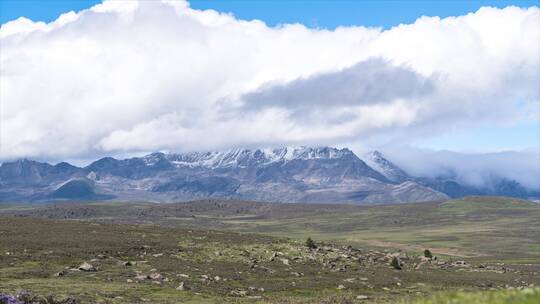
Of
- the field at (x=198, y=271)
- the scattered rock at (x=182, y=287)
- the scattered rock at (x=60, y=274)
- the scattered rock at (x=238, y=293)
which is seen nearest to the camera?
the field at (x=198, y=271)

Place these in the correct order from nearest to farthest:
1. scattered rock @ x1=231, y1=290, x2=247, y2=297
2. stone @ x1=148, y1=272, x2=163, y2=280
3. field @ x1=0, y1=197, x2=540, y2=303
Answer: field @ x1=0, y1=197, x2=540, y2=303
scattered rock @ x1=231, y1=290, x2=247, y2=297
stone @ x1=148, y1=272, x2=163, y2=280

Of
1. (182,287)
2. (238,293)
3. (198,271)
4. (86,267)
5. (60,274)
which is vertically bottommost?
(238,293)

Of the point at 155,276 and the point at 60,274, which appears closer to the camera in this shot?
the point at 60,274

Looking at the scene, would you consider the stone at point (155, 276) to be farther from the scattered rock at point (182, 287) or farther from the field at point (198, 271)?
the scattered rock at point (182, 287)

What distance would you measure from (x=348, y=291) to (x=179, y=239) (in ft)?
138

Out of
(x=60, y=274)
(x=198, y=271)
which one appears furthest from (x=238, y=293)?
(x=60, y=274)

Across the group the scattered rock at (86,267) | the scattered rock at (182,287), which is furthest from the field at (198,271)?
the scattered rock at (182,287)

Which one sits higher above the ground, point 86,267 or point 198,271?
point 86,267

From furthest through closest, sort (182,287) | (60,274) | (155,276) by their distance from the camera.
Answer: (155,276) < (60,274) < (182,287)

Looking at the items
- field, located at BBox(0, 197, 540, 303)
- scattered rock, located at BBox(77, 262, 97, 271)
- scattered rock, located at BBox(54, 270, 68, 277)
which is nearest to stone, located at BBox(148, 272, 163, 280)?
field, located at BBox(0, 197, 540, 303)

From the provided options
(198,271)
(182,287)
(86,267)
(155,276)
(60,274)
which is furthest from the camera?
(198,271)

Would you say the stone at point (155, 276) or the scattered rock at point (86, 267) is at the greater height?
the scattered rock at point (86, 267)

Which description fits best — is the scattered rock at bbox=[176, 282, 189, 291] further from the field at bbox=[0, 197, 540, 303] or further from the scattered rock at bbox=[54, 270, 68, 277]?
the scattered rock at bbox=[54, 270, 68, 277]

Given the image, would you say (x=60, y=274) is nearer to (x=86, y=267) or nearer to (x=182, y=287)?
(x=86, y=267)
